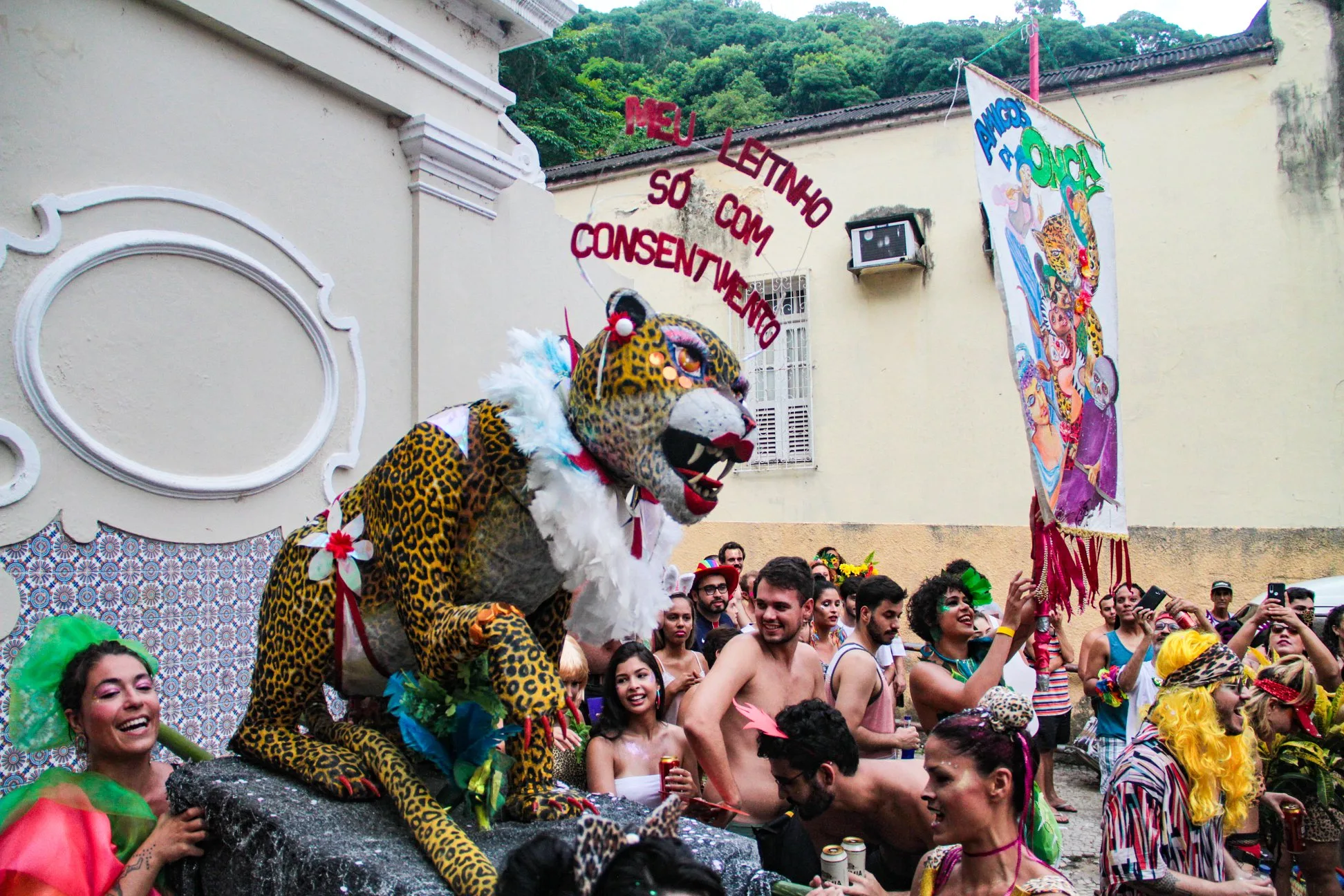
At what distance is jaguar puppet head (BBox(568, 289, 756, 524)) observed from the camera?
242 centimetres

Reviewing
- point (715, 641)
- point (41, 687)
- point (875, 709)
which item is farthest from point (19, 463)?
point (875, 709)

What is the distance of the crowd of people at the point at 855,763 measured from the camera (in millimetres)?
2643

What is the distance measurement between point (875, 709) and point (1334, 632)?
330 cm

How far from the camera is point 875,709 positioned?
15.3 ft

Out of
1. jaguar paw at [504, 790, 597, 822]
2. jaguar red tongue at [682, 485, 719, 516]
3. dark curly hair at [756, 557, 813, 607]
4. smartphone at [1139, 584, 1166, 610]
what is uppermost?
jaguar red tongue at [682, 485, 719, 516]

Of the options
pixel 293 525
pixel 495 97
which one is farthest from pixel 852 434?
pixel 293 525

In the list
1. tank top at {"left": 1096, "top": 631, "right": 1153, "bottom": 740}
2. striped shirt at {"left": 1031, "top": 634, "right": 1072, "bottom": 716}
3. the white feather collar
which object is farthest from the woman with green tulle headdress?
tank top at {"left": 1096, "top": 631, "right": 1153, "bottom": 740}

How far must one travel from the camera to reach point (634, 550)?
268 cm

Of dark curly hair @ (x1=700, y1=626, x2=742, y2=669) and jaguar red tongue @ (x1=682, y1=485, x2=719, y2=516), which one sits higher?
jaguar red tongue @ (x1=682, y1=485, x2=719, y2=516)

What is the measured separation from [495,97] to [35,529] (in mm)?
3457

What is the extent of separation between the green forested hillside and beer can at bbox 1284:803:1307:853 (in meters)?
9.46

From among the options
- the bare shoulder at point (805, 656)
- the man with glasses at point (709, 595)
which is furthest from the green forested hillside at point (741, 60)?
the bare shoulder at point (805, 656)

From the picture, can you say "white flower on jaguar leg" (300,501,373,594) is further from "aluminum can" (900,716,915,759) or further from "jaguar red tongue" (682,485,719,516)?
"aluminum can" (900,716,915,759)

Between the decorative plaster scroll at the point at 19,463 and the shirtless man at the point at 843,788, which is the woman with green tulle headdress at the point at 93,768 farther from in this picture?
the shirtless man at the point at 843,788
